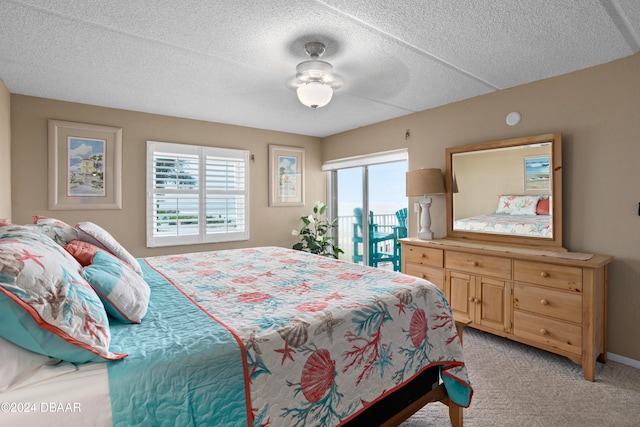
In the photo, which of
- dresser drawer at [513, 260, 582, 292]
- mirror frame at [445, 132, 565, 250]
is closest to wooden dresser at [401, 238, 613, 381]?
dresser drawer at [513, 260, 582, 292]

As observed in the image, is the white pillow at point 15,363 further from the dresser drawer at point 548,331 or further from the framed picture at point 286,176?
the framed picture at point 286,176

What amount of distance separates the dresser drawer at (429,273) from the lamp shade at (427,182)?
0.80 metres

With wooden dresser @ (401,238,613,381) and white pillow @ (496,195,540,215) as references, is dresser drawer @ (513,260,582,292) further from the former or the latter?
white pillow @ (496,195,540,215)

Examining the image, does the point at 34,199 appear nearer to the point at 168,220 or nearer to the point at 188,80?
the point at 168,220

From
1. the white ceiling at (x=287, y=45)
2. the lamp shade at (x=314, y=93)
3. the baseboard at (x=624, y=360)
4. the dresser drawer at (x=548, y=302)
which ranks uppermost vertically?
the white ceiling at (x=287, y=45)

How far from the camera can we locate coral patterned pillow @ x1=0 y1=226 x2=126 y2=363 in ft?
2.81

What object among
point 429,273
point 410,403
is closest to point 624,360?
point 429,273

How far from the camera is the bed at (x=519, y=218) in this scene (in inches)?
112

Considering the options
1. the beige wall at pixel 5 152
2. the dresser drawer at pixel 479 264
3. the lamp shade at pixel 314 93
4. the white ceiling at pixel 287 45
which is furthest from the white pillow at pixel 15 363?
the dresser drawer at pixel 479 264

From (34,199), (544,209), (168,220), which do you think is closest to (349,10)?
(544,209)

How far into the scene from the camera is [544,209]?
285 centimetres

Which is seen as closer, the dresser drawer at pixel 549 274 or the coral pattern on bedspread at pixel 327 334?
the coral pattern on bedspread at pixel 327 334

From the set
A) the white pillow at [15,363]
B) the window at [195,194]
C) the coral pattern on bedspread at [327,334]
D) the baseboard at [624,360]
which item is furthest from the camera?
the window at [195,194]

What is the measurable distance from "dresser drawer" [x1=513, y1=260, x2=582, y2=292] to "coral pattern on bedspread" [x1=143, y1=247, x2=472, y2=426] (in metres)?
1.25
